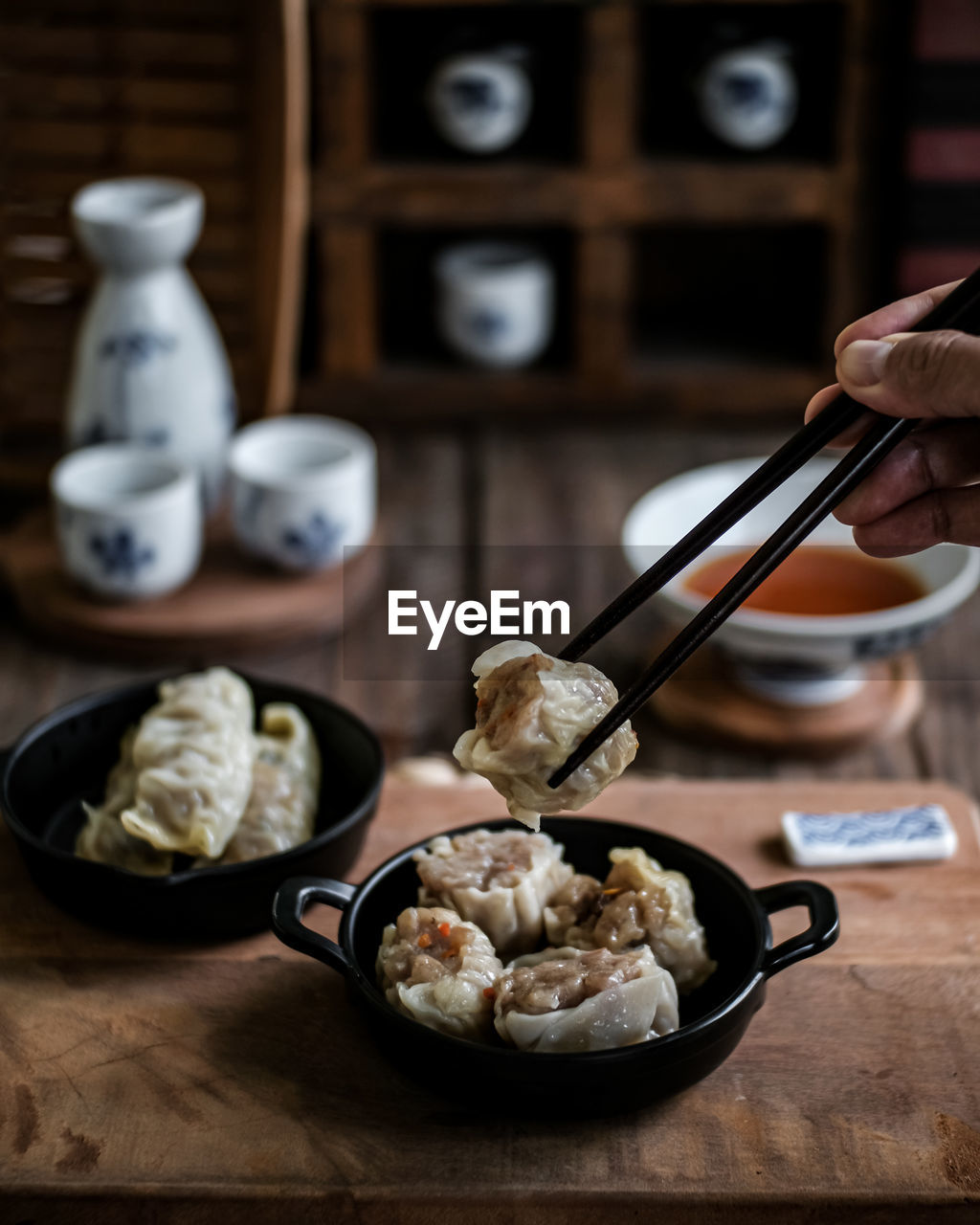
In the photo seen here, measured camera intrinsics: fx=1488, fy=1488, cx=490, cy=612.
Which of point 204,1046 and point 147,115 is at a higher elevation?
point 147,115

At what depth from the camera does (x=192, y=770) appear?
127cm

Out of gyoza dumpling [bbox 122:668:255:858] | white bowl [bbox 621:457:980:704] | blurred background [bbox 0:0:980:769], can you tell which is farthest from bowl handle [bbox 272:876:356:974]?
blurred background [bbox 0:0:980:769]

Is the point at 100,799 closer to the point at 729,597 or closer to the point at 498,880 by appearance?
the point at 498,880

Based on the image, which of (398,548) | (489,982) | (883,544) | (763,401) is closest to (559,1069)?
(489,982)

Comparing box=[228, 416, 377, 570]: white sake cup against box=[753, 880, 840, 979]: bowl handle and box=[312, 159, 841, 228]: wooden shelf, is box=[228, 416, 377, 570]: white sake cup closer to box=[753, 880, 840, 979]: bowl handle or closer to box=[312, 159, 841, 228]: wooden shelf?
box=[312, 159, 841, 228]: wooden shelf

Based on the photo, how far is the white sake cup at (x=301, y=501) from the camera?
6.81 feet

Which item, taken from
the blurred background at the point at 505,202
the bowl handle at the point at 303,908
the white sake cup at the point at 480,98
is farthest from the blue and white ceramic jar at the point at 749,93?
the bowl handle at the point at 303,908

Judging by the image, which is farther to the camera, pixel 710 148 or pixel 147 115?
pixel 710 148

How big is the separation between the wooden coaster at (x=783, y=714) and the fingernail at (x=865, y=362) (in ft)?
2.81

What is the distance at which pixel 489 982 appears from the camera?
43.1 inches

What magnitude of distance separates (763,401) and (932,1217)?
1875 millimetres

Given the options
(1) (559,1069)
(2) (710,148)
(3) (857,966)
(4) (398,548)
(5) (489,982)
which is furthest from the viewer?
(2) (710,148)

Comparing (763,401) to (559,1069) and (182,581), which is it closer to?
(182,581)

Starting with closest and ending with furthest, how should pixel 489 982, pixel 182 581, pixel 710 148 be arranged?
pixel 489 982
pixel 182 581
pixel 710 148
